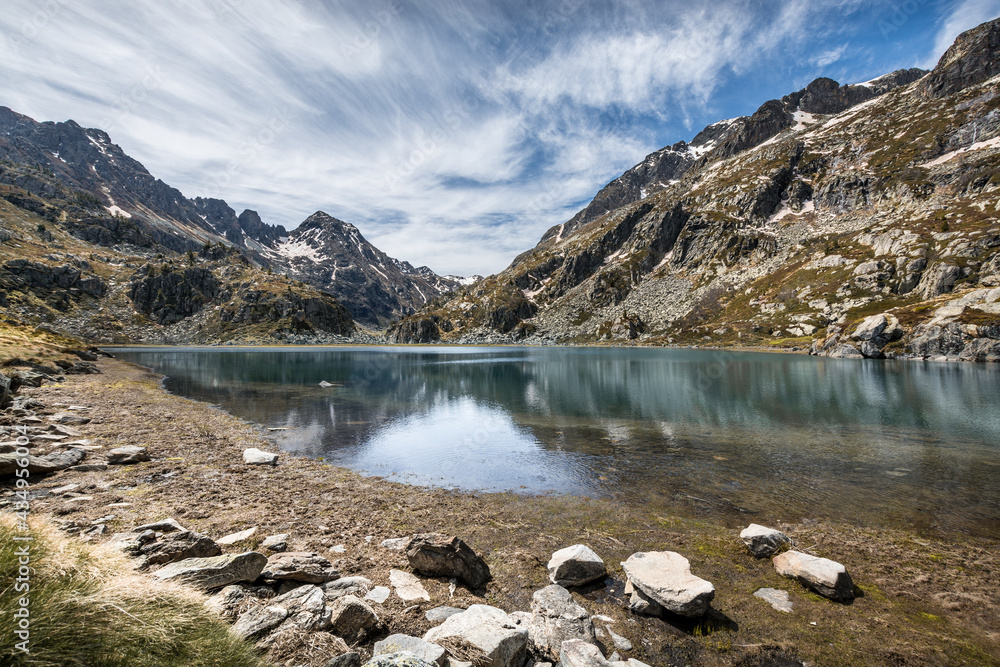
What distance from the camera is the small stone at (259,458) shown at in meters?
22.5

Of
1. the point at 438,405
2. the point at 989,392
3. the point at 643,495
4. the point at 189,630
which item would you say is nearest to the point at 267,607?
the point at 189,630

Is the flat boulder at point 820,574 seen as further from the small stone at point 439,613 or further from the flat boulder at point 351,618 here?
the flat boulder at point 351,618

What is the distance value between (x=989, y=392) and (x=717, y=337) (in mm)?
140637

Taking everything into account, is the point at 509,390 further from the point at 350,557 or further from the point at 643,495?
the point at 350,557

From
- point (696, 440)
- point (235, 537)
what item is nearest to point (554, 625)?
point (235, 537)

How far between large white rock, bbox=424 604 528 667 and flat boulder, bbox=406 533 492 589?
2.61 m

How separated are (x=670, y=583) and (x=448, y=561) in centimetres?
600

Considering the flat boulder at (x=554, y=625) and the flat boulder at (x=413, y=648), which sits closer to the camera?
the flat boulder at (x=413, y=648)

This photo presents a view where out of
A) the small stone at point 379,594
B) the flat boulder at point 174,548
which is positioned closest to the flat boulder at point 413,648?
the small stone at point 379,594

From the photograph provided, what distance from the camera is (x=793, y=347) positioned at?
14162 cm

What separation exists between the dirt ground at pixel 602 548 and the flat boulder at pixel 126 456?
63cm

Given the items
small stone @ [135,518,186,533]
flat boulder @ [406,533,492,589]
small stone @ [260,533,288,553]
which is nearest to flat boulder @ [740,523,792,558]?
flat boulder @ [406,533,492,589]

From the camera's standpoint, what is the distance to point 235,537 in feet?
40.2

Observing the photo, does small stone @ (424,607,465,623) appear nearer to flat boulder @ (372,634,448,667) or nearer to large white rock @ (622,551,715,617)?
flat boulder @ (372,634,448,667)
